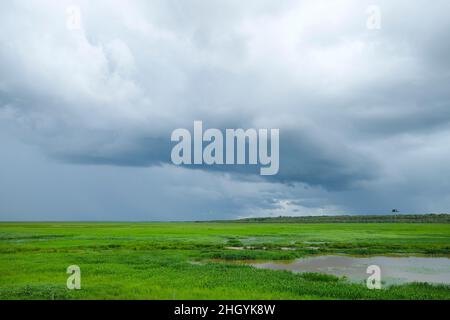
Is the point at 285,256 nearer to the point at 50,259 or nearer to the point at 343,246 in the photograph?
the point at 343,246

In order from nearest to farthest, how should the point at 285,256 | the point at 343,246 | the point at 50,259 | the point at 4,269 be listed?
the point at 4,269
the point at 50,259
the point at 285,256
the point at 343,246

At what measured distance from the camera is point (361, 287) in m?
20.0

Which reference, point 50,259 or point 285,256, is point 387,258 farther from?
point 50,259

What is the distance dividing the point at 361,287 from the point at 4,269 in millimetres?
22244

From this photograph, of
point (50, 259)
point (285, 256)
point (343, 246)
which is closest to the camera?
point (50, 259)

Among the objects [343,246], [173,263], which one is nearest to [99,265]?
[173,263]

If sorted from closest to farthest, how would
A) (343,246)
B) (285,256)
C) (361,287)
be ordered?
(361,287) < (285,256) < (343,246)

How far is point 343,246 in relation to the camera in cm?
4431

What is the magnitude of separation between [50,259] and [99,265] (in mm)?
6304

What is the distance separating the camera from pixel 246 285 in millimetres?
20172

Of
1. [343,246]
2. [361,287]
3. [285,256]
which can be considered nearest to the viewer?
[361,287]
